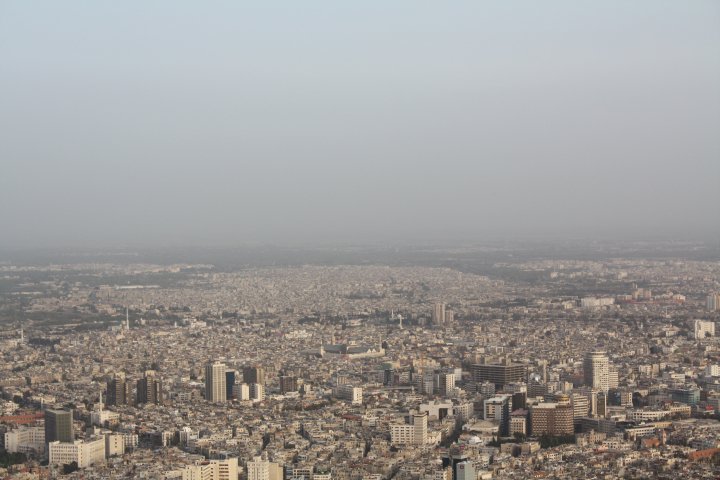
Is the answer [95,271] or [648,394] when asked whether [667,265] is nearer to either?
[95,271]

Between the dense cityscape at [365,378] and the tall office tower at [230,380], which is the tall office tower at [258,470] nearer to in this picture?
the dense cityscape at [365,378]

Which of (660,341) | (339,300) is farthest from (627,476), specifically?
(339,300)

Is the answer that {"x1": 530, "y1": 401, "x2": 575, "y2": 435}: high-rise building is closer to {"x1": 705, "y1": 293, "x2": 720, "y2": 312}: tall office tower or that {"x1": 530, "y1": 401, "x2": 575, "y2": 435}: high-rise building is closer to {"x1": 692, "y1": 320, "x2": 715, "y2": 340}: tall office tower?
{"x1": 692, "y1": 320, "x2": 715, "y2": 340}: tall office tower

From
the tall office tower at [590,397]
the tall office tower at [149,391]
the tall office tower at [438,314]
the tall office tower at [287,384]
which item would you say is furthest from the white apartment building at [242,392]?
the tall office tower at [438,314]

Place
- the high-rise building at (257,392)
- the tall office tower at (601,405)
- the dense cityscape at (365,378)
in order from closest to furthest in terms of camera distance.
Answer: the dense cityscape at (365,378) → the tall office tower at (601,405) → the high-rise building at (257,392)

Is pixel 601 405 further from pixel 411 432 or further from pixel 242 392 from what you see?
pixel 242 392

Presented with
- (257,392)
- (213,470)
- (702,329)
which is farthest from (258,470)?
(702,329)
